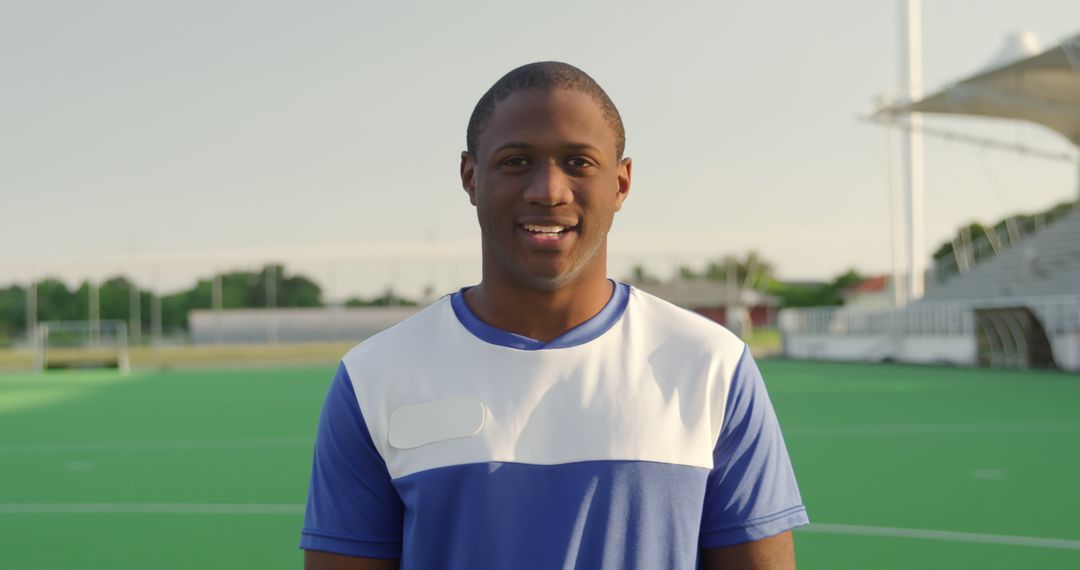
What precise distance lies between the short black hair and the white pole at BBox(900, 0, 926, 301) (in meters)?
34.4

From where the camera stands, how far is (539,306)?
1.82 metres

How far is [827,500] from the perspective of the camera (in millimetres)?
8016

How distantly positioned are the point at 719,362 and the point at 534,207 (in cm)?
39

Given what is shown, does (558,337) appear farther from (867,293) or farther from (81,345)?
(867,293)

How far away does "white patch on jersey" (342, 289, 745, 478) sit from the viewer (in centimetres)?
175

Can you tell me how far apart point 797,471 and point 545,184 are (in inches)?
331

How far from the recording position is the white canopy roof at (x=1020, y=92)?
1159 inches

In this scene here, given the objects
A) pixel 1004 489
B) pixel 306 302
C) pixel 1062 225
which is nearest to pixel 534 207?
pixel 1004 489

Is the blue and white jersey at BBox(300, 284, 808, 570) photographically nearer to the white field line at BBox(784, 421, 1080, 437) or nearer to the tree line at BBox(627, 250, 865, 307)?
the white field line at BBox(784, 421, 1080, 437)

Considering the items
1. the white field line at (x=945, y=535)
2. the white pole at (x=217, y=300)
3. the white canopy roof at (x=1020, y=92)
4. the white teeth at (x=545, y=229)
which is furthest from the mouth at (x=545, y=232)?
the white pole at (x=217, y=300)

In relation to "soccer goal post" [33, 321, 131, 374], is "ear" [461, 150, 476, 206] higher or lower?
higher

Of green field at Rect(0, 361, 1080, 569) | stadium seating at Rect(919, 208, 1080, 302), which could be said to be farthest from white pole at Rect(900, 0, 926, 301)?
green field at Rect(0, 361, 1080, 569)

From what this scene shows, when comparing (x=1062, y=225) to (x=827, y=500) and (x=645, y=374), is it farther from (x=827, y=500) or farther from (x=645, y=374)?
(x=645, y=374)

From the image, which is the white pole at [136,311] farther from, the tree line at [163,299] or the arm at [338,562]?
the arm at [338,562]
